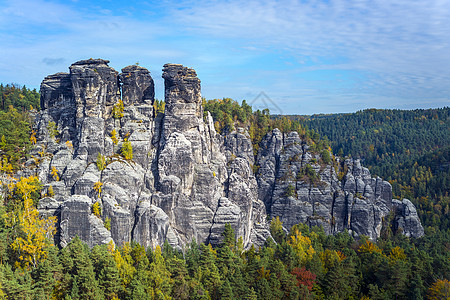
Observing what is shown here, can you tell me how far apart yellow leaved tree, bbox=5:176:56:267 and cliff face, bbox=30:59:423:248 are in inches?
80.8

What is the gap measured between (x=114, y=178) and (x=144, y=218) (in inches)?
369

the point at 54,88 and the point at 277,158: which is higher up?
the point at 54,88

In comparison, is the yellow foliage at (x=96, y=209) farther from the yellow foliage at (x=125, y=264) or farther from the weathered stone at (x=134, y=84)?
the weathered stone at (x=134, y=84)

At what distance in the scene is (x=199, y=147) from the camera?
85.8m

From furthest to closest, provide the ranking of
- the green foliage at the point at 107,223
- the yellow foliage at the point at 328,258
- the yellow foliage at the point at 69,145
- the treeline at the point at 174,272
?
the yellow foliage at the point at 69,145
the yellow foliage at the point at 328,258
the green foliage at the point at 107,223
the treeline at the point at 174,272

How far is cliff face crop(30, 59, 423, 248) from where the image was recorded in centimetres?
7194

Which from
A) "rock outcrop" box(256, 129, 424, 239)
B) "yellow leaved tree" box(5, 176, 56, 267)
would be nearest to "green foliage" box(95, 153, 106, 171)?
"yellow leaved tree" box(5, 176, 56, 267)

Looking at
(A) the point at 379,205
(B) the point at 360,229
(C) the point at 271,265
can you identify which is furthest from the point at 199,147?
(A) the point at 379,205

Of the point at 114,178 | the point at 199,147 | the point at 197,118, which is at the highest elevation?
the point at 197,118

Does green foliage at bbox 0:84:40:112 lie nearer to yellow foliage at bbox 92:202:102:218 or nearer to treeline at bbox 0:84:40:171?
treeline at bbox 0:84:40:171

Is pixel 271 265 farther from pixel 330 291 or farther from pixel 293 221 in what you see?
pixel 293 221

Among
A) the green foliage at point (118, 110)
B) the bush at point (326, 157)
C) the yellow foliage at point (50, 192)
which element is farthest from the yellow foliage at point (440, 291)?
the bush at point (326, 157)

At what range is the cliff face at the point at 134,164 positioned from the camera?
7194 centimetres

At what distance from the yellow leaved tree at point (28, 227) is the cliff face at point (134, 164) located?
2053 millimetres
